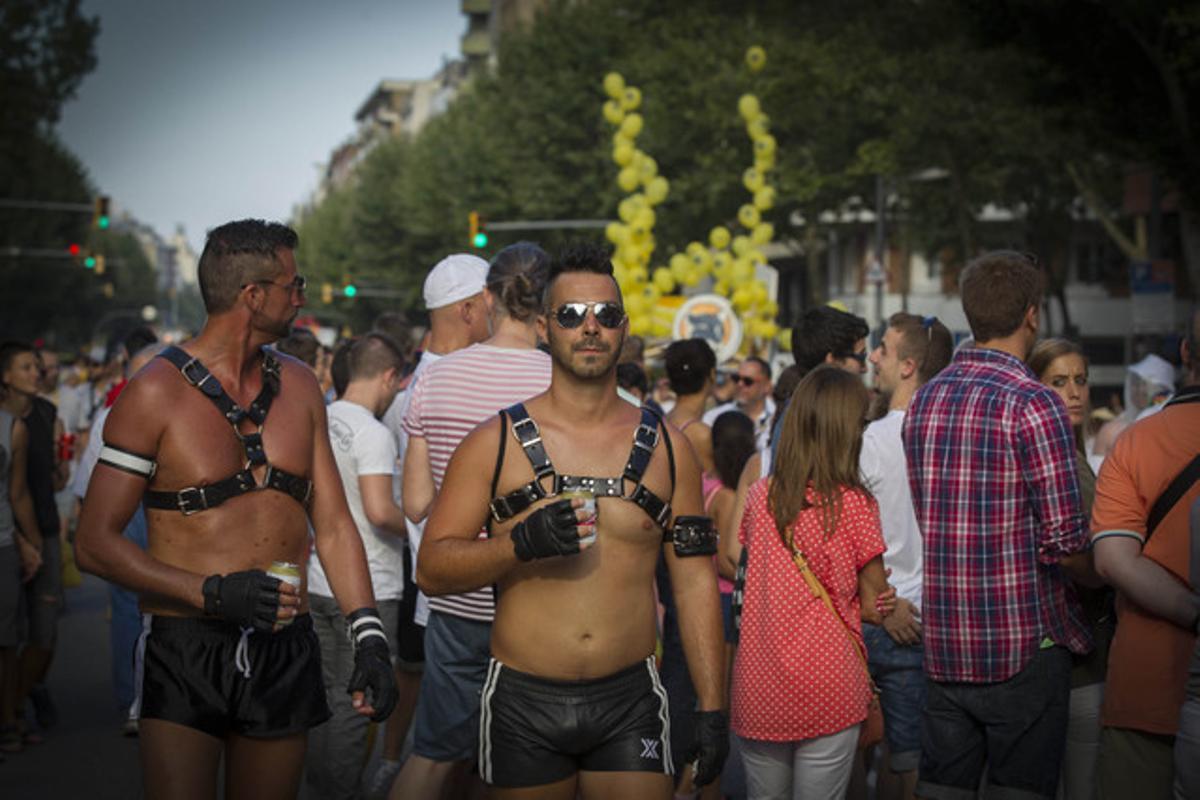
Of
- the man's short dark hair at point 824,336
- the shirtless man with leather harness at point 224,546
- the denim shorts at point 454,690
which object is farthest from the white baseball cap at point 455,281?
the shirtless man with leather harness at point 224,546

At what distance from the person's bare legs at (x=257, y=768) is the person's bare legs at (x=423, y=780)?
1262 millimetres

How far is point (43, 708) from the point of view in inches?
398

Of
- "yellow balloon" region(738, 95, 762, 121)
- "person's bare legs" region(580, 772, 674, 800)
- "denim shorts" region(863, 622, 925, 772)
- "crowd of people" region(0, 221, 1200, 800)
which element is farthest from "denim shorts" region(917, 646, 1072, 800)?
"yellow balloon" region(738, 95, 762, 121)

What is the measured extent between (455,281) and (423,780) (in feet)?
7.12

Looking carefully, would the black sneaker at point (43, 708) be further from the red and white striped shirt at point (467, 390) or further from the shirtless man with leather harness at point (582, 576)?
the shirtless man with leather harness at point (582, 576)

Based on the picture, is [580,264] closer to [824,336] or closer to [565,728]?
[565,728]

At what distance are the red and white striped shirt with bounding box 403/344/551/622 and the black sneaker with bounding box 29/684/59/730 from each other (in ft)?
15.6

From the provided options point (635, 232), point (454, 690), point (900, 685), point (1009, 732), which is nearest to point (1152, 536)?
point (1009, 732)

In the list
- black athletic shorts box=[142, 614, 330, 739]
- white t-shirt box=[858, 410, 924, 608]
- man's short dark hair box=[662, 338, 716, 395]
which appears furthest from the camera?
man's short dark hair box=[662, 338, 716, 395]

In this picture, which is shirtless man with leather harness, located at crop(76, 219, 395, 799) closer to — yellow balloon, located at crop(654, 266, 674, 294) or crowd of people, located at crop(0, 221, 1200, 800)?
crowd of people, located at crop(0, 221, 1200, 800)

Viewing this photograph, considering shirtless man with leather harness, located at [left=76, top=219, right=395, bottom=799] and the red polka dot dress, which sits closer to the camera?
shirtless man with leather harness, located at [left=76, top=219, right=395, bottom=799]

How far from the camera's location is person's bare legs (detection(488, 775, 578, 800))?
4586 mm

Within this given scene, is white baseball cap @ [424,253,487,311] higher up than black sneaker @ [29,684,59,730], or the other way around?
white baseball cap @ [424,253,487,311]

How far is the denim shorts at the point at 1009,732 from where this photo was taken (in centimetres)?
541
